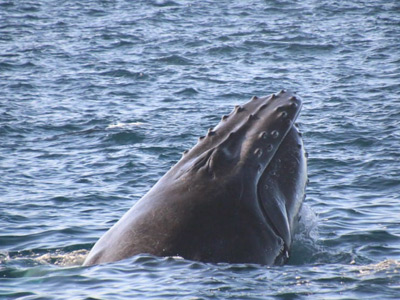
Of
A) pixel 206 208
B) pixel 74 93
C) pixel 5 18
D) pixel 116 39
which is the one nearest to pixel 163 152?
pixel 74 93

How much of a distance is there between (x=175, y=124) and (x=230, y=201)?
15580mm

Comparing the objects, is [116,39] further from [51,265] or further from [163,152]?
[51,265]

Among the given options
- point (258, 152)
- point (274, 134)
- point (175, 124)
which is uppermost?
point (274, 134)

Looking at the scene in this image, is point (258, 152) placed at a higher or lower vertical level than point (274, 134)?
lower

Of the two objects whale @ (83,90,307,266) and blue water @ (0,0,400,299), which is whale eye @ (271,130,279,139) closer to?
whale @ (83,90,307,266)

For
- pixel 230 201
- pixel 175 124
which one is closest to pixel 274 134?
pixel 230 201

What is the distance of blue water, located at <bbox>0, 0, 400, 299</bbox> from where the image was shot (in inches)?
350

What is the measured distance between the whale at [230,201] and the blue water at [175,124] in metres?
0.21

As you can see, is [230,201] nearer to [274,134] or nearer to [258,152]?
[258,152]

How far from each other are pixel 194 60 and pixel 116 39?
253 inches

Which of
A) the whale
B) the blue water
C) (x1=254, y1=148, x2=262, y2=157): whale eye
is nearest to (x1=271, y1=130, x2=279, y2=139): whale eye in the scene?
the whale

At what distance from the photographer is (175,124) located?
23.8 metres

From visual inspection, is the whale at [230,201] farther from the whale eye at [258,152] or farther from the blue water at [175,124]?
the blue water at [175,124]

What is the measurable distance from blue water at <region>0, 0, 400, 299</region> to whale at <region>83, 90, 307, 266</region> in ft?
0.69
